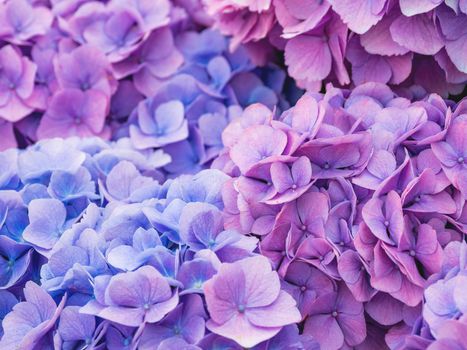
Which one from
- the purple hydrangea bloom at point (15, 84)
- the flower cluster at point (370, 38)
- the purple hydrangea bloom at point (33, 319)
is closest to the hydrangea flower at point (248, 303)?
the purple hydrangea bloom at point (33, 319)

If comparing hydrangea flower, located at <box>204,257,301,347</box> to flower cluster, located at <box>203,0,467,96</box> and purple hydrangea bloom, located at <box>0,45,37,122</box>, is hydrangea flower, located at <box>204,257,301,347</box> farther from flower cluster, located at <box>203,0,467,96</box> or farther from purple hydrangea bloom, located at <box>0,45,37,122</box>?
purple hydrangea bloom, located at <box>0,45,37,122</box>

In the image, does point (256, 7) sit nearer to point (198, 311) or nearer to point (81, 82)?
point (81, 82)

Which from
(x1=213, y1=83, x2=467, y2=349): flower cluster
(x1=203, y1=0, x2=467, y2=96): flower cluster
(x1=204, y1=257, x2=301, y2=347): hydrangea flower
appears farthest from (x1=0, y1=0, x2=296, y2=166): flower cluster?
(x1=204, y1=257, x2=301, y2=347): hydrangea flower

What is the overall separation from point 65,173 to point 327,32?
0.43 meters

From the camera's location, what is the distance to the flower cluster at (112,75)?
1210 millimetres

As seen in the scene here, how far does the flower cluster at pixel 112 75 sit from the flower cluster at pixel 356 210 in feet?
1.09

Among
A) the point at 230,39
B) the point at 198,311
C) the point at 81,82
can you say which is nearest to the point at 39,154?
the point at 81,82

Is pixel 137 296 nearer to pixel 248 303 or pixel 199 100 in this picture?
pixel 248 303

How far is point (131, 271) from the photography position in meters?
0.78

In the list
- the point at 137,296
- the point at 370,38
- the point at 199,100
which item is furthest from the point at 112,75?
Result: the point at 137,296

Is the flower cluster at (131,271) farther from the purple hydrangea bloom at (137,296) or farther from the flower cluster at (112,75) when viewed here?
the flower cluster at (112,75)

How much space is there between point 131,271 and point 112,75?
0.57 meters

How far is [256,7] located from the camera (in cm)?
107

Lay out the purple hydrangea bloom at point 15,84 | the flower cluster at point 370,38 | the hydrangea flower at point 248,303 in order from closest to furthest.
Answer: the hydrangea flower at point 248,303 → the flower cluster at point 370,38 → the purple hydrangea bloom at point 15,84
